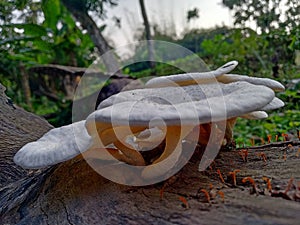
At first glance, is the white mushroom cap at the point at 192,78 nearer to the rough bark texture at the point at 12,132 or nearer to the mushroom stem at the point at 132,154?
the mushroom stem at the point at 132,154

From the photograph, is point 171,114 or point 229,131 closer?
point 171,114

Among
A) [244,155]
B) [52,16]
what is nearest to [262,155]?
[244,155]

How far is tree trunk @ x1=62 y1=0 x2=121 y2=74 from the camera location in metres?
4.32

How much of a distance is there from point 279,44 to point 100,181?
3316 millimetres

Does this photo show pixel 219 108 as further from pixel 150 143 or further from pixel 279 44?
pixel 279 44

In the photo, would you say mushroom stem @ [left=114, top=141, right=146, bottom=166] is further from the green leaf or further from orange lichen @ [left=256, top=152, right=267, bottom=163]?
the green leaf

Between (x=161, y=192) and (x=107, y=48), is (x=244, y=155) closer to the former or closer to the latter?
(x=161, y=192)

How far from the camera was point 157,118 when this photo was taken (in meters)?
0.55

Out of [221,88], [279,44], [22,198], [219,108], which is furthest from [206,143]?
[279,44]

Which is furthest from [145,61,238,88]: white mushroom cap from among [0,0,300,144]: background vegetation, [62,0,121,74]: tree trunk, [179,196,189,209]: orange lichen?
[62,0,121,74]: tree trunk

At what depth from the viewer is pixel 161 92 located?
32.9 inches

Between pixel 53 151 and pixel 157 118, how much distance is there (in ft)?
0.82

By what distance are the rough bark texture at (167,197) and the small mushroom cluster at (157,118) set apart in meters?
0.08

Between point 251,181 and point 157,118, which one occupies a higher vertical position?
point 157,118
